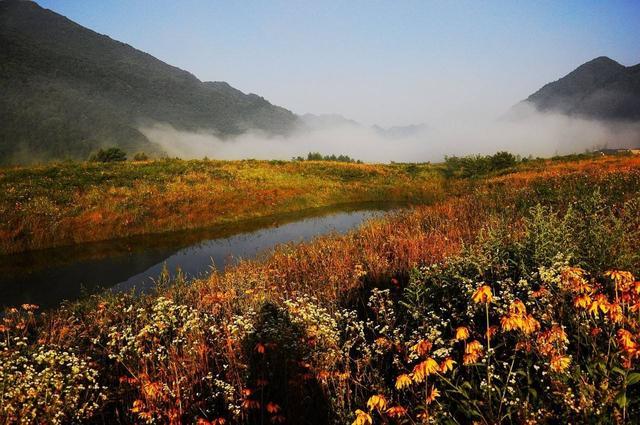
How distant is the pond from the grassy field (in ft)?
4.33

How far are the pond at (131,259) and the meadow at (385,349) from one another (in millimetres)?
3028

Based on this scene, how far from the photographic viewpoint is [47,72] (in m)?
130

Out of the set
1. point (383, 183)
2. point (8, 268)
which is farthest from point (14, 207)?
point (383, 183)

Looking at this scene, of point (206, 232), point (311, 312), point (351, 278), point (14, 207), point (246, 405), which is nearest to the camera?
point (246, 405)

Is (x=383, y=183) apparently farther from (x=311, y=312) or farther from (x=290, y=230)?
(x=311, y=312)

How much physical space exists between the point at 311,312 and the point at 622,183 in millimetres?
14753

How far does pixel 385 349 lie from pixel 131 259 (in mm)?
12775

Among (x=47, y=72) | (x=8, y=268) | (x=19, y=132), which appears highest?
(x=47, y=72)

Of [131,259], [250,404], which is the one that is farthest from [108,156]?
[250,404]

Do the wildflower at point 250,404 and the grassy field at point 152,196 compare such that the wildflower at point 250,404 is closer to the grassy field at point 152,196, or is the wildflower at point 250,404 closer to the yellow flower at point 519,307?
the yellow flower at point 519,307

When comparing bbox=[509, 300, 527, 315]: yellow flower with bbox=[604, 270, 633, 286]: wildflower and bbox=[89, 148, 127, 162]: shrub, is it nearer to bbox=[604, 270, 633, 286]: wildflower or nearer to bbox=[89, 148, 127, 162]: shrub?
bbox=[604, 270, 633, 286]: wildflower

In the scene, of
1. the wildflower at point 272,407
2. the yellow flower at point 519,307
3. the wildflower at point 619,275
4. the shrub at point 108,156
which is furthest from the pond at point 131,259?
the shrub at point 108,156

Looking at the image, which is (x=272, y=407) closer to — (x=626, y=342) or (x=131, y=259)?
(x=626, y=342)

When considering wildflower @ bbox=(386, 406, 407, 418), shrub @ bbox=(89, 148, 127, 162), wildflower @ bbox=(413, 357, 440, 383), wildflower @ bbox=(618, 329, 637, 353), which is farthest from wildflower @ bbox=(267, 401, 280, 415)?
shrub @ bbox=(89, 148, 127, 162)
